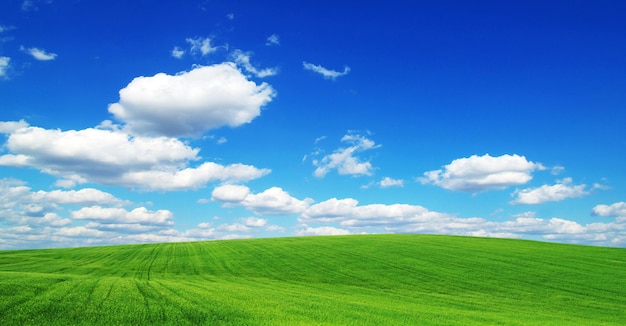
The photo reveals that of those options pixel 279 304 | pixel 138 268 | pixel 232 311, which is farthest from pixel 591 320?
pixel 138 268

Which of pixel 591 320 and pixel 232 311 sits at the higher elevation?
pixel 232 311

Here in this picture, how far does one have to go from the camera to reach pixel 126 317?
14.0 m

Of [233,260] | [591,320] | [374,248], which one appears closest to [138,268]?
[233,260]

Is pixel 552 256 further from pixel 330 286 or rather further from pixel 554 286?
pixel 330 286

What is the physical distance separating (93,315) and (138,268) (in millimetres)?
32130

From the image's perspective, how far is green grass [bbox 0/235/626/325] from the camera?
1548 cm

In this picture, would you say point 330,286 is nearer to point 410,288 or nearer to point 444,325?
point 410,288

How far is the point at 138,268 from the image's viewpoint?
43938 millimetres

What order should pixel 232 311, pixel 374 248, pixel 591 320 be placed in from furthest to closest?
pixel 374 248 < pixel 591 320 < pixel 232 311

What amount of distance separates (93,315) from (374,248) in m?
42.7

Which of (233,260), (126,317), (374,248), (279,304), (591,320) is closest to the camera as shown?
(126,317)

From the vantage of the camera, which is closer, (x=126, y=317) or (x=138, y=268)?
(x=126, y=317)

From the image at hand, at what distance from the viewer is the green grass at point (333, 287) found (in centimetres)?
1548

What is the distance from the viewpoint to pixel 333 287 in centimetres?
3111
